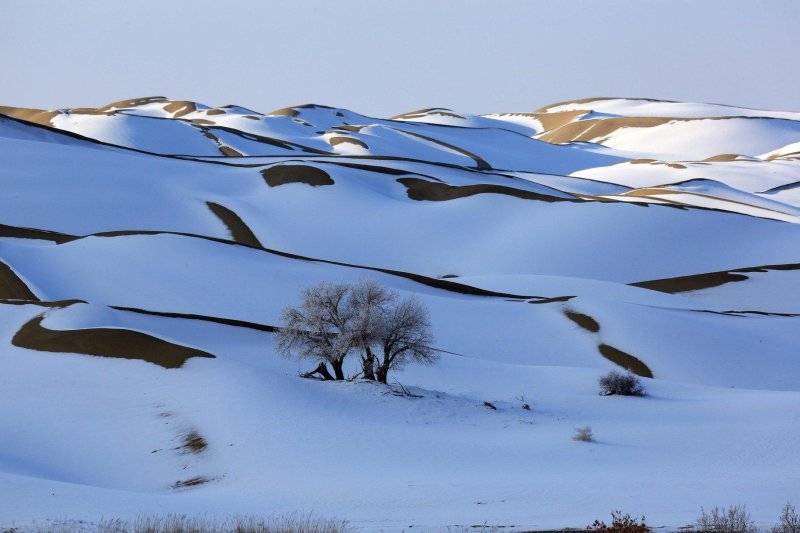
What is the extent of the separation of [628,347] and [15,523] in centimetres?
2592

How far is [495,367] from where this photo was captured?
93.0 ft

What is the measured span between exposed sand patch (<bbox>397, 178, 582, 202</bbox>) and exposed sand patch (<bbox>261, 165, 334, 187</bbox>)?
19.0 feet

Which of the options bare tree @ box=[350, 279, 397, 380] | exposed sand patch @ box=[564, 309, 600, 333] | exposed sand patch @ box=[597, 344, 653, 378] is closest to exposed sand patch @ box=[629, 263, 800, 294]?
exposed sand patch @ box=[564, 309, 600, 333]

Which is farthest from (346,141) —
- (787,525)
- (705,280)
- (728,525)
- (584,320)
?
(787,525)

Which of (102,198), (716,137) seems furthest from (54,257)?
(716,137)

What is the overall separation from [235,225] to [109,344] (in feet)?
113

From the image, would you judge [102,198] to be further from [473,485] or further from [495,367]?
[473,485]

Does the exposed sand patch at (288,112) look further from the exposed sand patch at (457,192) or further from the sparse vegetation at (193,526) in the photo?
the sparse vegetation at (193,526)

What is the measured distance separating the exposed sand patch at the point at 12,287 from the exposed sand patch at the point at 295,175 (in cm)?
3157

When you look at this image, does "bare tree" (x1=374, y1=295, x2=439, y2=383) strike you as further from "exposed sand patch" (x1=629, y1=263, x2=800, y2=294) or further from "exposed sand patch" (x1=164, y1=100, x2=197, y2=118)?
"exposed sand patch" (x1=164, y1=100, x2=197, y2=118)

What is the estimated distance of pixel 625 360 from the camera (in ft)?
113

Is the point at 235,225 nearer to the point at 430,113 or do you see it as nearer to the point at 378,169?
the point at 378,169

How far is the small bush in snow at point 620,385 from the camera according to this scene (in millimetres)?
24578

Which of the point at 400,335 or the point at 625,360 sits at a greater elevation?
the point at 625,360
